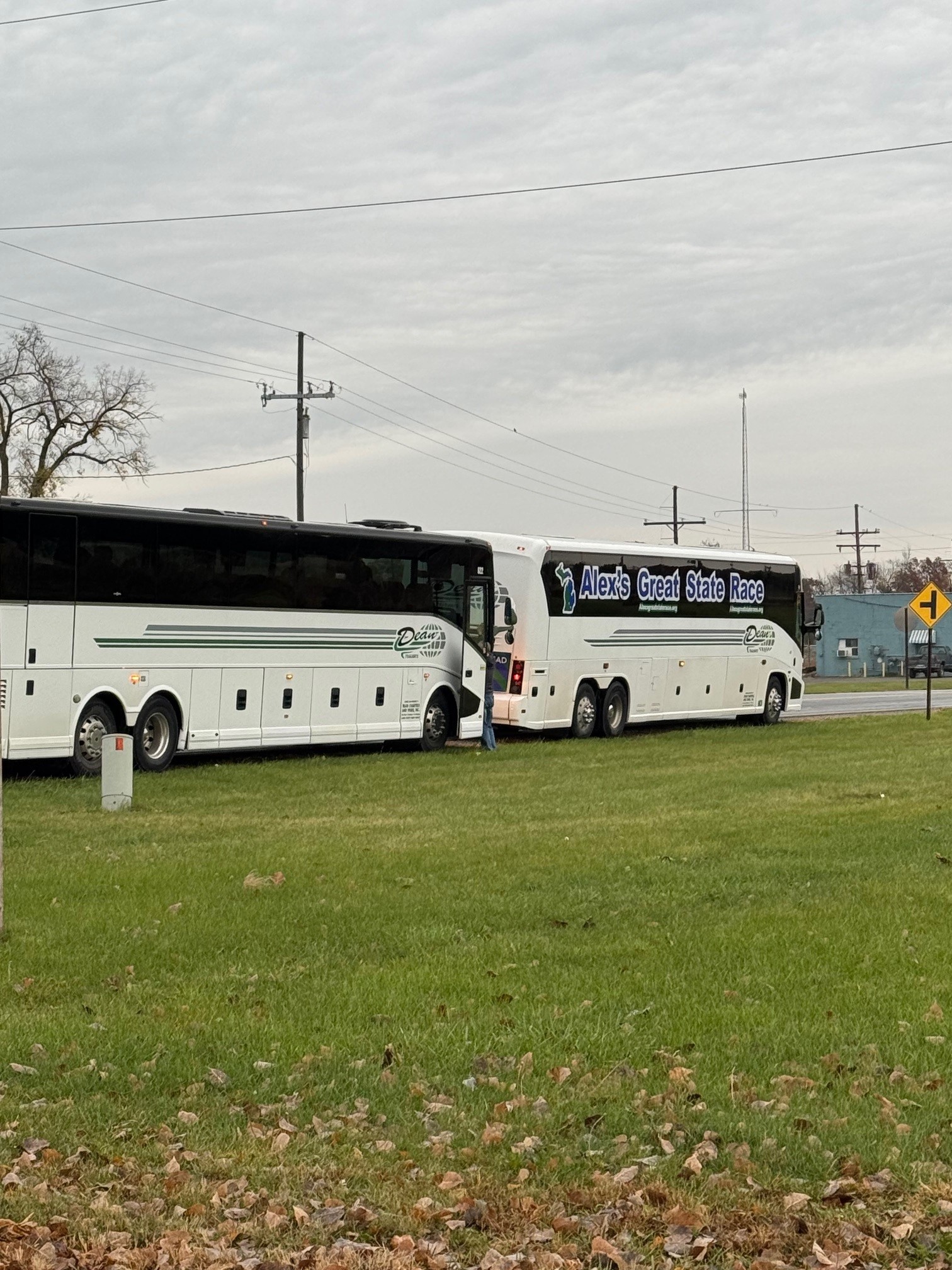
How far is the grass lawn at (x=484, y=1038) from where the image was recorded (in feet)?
18.8

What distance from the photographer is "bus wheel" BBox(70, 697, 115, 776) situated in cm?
2234

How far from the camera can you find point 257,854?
A: 14359mm

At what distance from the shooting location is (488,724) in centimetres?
2897

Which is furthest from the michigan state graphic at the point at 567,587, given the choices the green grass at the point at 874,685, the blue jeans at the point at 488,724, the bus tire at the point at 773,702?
the green grass at the point at 874,685

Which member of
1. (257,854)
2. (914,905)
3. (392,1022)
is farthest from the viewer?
(257,854)

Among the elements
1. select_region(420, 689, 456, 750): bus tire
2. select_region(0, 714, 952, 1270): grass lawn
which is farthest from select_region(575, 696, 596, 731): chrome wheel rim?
select_region(0, 714, 952, 1270): grass lawn

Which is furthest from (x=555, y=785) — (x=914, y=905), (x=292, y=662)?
(x=914, y=905)

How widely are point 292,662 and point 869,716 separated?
17872 millimetres

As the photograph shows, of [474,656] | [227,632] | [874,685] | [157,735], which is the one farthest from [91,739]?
[874,685]

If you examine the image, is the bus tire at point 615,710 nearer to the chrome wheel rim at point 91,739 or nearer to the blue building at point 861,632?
the chrome wheel rim at point 91,739

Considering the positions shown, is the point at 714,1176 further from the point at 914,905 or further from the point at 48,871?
the point at 48,871

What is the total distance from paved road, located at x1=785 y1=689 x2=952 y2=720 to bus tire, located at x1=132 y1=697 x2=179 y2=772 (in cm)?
2110

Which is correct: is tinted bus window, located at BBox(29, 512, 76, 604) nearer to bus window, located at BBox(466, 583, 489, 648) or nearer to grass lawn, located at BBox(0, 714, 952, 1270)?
grass lawn, located at BBox(0, 714, 952, 1270)

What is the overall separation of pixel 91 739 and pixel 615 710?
543 inches
